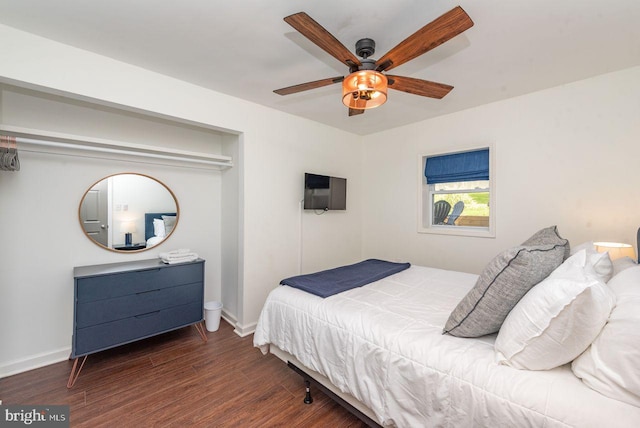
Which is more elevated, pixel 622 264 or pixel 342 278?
pixel 622 264

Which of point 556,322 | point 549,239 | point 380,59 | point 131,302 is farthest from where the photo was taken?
point 131,302

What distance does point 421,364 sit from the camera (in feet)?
4.14

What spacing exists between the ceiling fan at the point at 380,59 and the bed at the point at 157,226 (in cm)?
196

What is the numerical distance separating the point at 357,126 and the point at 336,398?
3234 mm

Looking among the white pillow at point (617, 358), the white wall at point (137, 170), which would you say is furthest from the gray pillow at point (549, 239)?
the white wall at point (137, 170)

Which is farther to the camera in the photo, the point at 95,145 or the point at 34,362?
the point at 95,145

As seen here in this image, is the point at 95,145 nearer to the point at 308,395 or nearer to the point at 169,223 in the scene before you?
the point at 169,223

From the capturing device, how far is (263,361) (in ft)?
7.99

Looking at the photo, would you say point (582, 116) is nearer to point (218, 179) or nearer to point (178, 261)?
point (218, 179)

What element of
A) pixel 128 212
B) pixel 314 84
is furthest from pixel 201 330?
pixel 314 84

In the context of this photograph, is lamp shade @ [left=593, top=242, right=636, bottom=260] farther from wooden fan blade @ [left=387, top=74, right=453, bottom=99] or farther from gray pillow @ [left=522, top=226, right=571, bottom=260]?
wooden fan blade @ [left=387, top=74, right=453, bottom=99]

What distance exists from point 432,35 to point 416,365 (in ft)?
5.40

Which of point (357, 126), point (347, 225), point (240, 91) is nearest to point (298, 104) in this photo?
point (240, 91)

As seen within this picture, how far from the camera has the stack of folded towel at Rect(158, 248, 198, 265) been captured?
2.71 m
